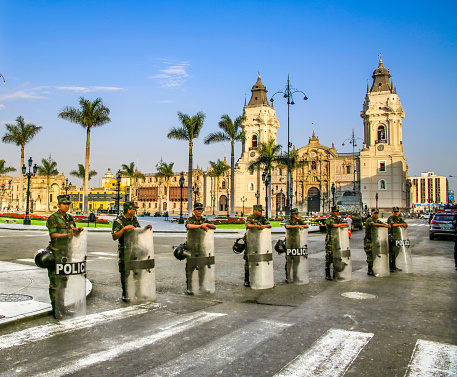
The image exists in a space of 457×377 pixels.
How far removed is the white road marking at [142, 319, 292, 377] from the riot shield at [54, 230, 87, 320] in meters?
2.30

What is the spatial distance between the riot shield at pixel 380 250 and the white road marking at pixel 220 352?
509 cm

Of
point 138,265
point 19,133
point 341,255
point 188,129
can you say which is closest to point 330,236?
point 341,255

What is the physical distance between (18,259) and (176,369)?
33.9 feet

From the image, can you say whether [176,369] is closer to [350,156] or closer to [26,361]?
[26,361]

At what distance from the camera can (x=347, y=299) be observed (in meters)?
7.42

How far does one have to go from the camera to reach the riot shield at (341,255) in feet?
30.6

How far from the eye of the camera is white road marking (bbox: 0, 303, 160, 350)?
5.03m

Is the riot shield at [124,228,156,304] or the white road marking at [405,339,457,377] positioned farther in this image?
the riot shield at [124,228,156,304]

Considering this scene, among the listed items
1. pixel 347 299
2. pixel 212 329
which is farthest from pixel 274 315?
pixel 347 299

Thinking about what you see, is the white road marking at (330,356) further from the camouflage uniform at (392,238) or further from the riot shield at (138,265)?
the camouflage uniform at (392,238)

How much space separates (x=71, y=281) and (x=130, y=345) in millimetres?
1709

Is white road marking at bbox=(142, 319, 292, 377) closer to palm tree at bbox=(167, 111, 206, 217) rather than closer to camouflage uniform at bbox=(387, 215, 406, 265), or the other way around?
camouflage uniform at bbox=(387, 215, 406, 265)

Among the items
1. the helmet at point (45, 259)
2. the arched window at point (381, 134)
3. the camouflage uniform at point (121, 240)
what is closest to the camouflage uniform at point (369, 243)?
the camouflage uniform at point (121, 240)

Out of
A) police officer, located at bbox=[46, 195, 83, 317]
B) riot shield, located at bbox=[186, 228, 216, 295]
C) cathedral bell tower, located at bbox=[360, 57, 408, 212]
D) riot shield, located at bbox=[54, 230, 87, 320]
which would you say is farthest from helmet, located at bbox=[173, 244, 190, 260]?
cathedral bell tower, located at bbox=[360, 57, 408, 212]
